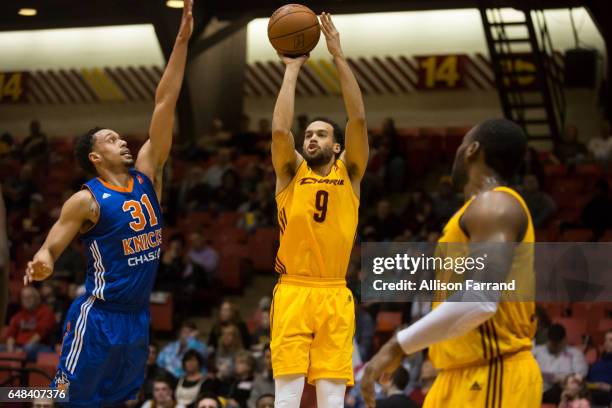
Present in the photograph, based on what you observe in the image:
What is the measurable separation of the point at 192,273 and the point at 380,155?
409cm

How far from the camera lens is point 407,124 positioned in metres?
20.3

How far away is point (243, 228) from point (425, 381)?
570 cm

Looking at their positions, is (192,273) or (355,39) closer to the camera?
(192,273)

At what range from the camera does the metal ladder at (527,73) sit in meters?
15.8

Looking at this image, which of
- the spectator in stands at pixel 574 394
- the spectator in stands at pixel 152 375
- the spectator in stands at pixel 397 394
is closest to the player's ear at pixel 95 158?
the spectator in stands at pixel 397 394

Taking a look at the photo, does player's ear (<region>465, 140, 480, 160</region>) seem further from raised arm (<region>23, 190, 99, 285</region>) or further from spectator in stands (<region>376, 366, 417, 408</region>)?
spectator in stands (<region>376, 366, 417, 408</region>)

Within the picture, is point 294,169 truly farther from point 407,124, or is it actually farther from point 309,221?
point 407,124

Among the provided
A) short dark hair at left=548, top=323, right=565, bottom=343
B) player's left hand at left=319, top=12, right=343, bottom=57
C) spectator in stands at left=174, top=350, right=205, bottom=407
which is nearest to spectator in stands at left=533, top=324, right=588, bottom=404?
short dark hair at left=548, top=323, right=565, bottom=343

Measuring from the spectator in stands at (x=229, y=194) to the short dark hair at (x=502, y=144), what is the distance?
1149 centimetres

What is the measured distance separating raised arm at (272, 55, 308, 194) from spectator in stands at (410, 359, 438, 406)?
11.6 feet

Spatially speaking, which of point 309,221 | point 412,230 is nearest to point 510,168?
point 309,221

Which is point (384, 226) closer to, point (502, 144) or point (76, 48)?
point (502, 144)

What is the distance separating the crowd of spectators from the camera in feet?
32.5

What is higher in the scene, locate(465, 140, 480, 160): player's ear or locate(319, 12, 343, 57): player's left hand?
locate(319, 12, 343, 57): player's left hand
